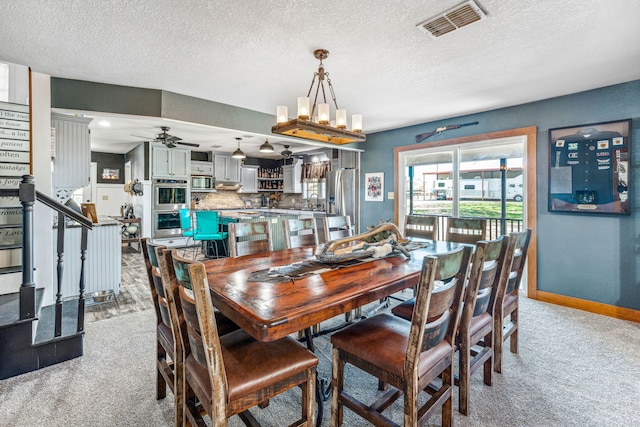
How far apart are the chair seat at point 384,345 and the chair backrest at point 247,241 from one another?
1.19 meters

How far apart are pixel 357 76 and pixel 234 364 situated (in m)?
2.73

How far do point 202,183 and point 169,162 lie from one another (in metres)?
1.13

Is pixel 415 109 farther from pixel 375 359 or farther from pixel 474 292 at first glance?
pixel 375 359

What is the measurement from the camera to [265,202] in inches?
370

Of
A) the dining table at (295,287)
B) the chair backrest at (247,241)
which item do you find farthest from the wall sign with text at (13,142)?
the dining table at (295,287)

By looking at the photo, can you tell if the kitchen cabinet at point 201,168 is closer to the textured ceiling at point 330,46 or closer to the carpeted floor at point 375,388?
the textured ceiling at point 330,46

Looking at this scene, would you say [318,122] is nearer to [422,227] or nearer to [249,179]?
[422,227]

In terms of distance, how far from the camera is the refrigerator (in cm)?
605

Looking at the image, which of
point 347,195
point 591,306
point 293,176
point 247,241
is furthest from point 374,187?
point 247,241

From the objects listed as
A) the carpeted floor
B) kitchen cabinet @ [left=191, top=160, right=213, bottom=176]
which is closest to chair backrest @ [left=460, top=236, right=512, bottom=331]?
the carpeted floor

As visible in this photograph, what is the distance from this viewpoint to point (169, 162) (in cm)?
688

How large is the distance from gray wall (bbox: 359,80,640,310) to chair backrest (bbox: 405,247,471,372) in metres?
3.11

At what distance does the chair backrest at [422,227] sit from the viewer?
349 centimetres

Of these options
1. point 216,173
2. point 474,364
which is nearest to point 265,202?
point 216,173
